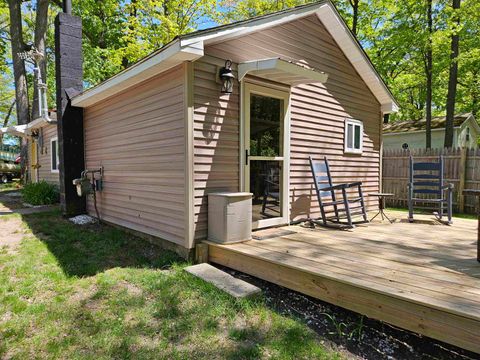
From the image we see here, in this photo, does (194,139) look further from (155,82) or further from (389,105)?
(389,105)

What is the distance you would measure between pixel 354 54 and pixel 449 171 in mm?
5084

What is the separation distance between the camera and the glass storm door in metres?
4.61

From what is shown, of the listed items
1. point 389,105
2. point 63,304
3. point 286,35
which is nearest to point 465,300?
point 63,304

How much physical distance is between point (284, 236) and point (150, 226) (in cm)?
203

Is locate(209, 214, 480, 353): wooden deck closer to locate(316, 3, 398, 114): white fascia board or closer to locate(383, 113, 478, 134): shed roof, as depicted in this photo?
locate(316, 3, 398, 114): white fascia board

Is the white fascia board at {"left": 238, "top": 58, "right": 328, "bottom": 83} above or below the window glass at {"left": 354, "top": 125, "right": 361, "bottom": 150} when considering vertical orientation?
above

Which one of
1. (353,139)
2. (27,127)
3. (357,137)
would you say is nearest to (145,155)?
(353,139)

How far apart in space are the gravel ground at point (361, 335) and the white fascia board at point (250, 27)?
2.99m

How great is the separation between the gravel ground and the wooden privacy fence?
6622 mm

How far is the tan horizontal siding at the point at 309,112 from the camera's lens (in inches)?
167

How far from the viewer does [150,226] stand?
4.84 metres

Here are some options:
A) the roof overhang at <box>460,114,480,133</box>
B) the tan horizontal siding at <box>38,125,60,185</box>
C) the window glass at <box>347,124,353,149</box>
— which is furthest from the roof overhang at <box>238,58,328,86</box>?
the roof overhang at <box>460,114,480,133</box>

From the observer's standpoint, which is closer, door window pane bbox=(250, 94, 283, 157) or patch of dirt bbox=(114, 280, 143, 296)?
patch of dirt bbox=(114, 280, 143, 296)

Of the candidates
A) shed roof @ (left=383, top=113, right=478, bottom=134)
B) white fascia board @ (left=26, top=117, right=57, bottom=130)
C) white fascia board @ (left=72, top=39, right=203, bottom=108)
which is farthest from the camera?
shed roof @ (left=383, top=113, right=478, bottom=134)
